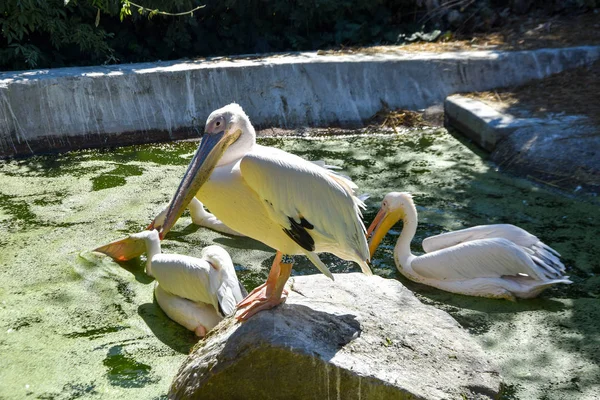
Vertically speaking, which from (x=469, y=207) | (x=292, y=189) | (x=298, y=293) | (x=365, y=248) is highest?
(x=292, y=189)

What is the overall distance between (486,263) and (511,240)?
0.24m

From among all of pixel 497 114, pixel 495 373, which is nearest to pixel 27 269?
pixel 495 373

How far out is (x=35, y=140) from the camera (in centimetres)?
756

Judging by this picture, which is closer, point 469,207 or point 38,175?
point 469,207

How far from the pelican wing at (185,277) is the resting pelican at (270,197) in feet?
2.36

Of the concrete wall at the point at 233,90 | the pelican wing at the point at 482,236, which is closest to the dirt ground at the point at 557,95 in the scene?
the concrete wall at the point at 233,90

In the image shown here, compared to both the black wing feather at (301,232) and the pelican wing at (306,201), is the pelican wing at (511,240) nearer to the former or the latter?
the pelican wing at (306,201)

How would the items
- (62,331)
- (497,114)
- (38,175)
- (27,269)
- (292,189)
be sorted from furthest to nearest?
(497,114)
(38,175)
(27,269)
(62,331)
(292,189)

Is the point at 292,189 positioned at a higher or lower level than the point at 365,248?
higher

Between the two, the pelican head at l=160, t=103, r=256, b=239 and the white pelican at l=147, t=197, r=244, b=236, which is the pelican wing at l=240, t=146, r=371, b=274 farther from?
the white pelican at l=147, t=197, r=244, b=236

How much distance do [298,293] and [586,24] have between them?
733 centimetres

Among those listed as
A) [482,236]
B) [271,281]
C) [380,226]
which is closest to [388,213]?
[380,226]

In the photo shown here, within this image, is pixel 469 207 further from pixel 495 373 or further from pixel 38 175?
pixel 38 175

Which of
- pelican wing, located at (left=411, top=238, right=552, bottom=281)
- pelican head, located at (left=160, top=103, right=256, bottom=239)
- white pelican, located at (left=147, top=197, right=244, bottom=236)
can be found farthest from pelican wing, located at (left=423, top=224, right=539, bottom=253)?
pelican head, located at (left=160, top=103, right=256, bottom=239)
